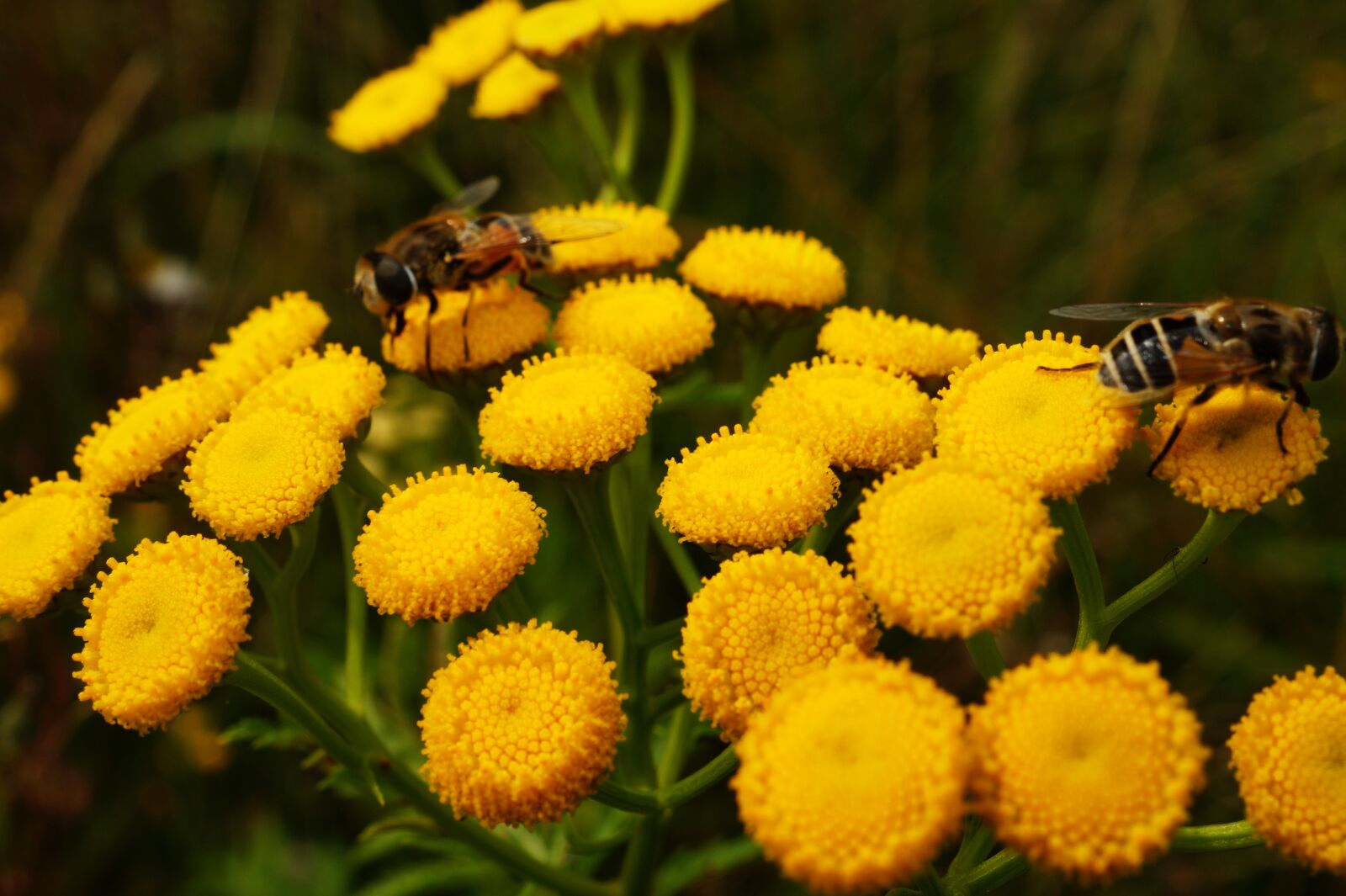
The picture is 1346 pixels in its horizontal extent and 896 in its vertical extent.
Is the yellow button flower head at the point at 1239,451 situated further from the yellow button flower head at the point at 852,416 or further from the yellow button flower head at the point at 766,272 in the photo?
the yellow button flower head at the point at 766,272

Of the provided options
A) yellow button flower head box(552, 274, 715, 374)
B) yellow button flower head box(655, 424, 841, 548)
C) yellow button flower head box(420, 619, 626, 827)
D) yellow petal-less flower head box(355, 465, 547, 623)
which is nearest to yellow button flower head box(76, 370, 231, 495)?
yellow petal-less flower head box(355, 465, 547, 623)

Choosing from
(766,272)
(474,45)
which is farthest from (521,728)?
(474,45)

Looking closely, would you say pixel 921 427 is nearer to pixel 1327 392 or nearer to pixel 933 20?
pixel 1327 392

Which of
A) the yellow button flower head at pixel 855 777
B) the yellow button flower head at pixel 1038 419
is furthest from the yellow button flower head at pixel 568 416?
the yellow button flower head at pixel 855 777

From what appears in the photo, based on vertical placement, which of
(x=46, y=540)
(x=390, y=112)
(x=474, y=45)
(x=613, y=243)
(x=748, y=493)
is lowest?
(x=46, y=540)

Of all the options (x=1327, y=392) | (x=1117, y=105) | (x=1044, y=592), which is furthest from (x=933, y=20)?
(x=1044, y=592)

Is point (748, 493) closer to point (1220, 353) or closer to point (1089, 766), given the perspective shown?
point (1089, 766)
